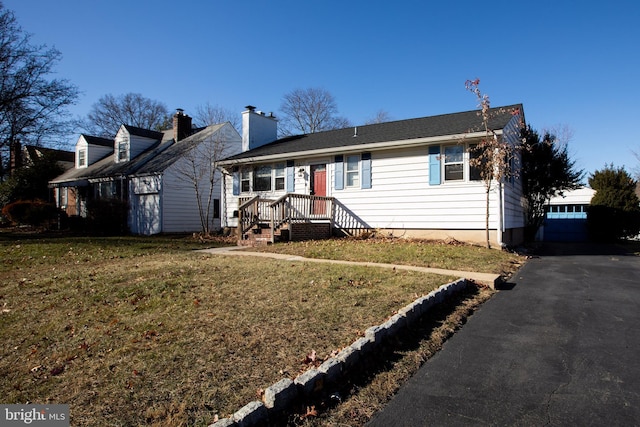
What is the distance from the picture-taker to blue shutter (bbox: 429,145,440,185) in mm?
12648

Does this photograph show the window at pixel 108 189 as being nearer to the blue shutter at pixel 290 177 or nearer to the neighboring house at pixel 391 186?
the neighboring house at pixel 391 186

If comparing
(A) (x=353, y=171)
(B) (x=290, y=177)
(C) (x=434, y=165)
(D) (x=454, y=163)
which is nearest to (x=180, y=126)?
(B) (x=290, y=177)

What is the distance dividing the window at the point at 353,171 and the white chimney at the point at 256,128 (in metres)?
6.53

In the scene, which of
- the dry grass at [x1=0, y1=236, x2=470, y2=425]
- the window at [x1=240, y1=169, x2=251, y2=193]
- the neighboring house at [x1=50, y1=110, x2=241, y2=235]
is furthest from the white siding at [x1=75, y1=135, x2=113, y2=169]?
the dry grass at [x1=0, y1=236, x2=470, y2=425]

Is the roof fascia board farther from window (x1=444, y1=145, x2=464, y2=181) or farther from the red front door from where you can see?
the red front door

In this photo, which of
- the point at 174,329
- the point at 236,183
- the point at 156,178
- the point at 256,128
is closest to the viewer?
the point at 174,329

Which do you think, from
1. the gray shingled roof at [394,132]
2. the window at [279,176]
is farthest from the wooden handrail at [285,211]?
the gray shingled roof at [394,132]

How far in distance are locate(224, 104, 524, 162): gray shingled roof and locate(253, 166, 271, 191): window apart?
73cm

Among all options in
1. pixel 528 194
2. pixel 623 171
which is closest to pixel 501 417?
pixel 528 194

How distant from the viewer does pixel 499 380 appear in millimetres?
3217

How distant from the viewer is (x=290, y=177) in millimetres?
15922

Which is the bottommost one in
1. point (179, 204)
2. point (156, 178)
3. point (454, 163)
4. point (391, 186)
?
point (179, 204)

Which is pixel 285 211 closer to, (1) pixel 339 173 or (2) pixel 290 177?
(1) pixel 339 173

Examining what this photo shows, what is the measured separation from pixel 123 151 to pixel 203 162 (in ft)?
22.9
